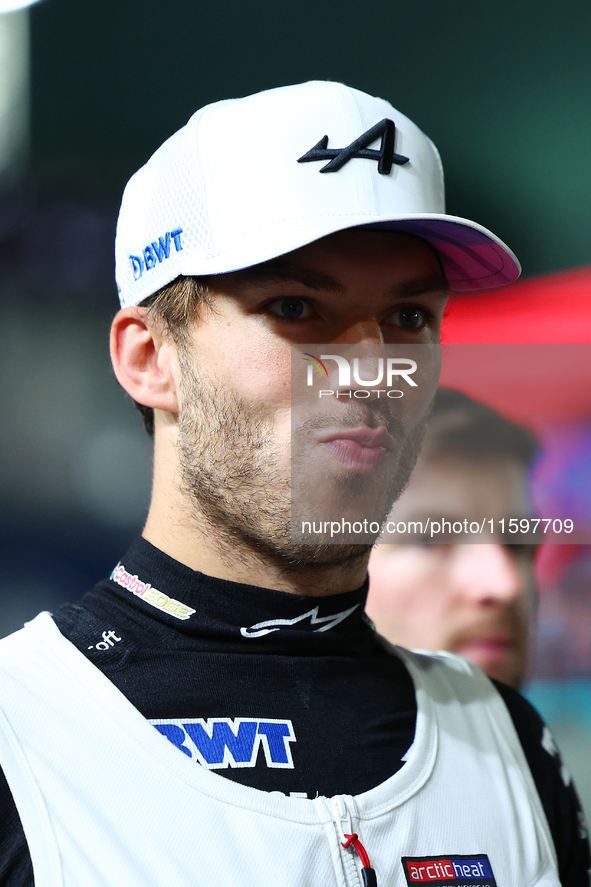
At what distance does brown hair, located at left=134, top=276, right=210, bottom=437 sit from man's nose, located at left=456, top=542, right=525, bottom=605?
0.84 meters

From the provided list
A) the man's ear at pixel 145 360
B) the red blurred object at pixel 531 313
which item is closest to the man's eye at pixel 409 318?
the man's ear at pixel 145 360

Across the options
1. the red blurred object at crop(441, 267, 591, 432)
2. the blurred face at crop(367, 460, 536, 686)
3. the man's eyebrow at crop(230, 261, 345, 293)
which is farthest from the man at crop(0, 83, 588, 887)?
the red blurred object at crop(441, 267, 591, 432)

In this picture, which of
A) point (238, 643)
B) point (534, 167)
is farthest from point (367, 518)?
point (534, 167)

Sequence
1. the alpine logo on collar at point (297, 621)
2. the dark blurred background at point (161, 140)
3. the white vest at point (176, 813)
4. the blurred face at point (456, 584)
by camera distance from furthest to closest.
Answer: the dark blurred background at point (161, 140)
the blurred face at point (456, 584)
the alpine logo on collar at point (297, 621)
the white vest at point (176, 813)

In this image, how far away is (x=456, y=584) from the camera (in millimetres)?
1500

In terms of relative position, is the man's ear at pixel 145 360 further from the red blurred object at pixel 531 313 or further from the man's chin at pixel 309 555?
the red blurred object at pixel 531 313

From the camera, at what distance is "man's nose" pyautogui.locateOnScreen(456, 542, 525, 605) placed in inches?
59.3

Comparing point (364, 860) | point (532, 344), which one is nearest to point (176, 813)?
point (364, 860)

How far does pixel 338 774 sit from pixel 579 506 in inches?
44.6

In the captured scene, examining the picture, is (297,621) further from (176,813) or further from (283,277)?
(283,277)

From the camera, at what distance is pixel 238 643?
827 millimetres

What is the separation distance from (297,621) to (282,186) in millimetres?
454

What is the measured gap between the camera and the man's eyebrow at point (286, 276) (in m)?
0.83

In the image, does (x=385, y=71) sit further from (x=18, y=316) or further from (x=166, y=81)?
(x=18, y=316)
